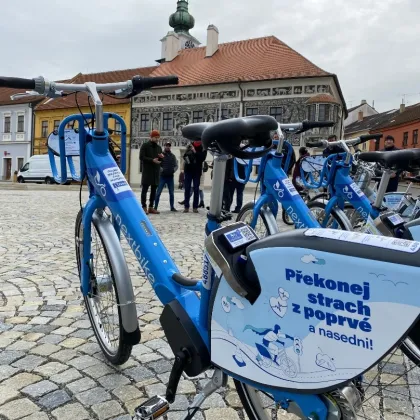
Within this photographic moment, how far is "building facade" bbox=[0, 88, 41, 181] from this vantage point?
4503 centimetres

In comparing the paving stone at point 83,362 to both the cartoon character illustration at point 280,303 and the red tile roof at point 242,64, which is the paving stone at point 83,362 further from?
the red tile roof at point 242,64

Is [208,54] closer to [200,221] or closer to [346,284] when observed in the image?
[200,221]

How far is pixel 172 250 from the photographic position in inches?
228

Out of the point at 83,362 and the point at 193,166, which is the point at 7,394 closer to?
the point at 83,362

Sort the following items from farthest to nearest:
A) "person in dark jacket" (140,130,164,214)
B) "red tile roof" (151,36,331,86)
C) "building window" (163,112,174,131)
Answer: "building window" (163,112,174,131) → "red tile roof" (151,36,331,86) → "person in dark jacket" (140,130,164,214)

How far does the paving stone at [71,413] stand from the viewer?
2.02 metres

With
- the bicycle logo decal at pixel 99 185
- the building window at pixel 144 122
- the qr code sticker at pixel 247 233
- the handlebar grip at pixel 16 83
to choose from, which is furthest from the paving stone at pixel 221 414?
the building window at pixel 144 122

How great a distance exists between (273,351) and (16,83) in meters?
1.72

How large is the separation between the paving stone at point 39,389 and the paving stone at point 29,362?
181mm

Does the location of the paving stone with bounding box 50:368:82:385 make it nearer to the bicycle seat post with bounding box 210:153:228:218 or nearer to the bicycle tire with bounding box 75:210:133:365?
the bicycle tire with bounding box 75:210:133:365

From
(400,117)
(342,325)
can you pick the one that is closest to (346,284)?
(342,325)

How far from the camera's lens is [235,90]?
118 ft

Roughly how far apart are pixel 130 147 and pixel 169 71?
24.5 feet

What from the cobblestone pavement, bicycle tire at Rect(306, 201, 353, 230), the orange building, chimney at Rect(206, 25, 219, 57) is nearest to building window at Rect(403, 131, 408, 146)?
the orange building
